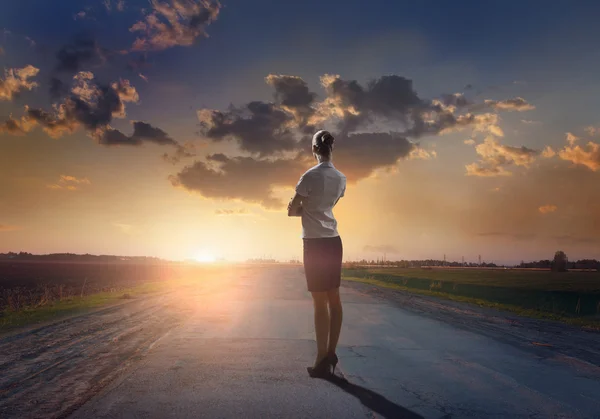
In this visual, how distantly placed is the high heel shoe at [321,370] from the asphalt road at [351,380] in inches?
3.7

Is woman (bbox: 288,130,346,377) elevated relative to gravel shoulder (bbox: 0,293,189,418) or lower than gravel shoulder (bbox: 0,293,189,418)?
elevated

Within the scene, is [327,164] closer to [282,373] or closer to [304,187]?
[304,187]

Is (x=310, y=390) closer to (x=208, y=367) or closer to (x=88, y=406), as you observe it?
(x=208, y=367)

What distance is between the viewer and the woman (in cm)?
454

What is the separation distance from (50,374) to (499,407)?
4250 millimetres

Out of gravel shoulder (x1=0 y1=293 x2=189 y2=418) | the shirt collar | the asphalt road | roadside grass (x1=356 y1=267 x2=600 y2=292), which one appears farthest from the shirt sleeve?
roadside grass (x1=356 y1=267 x2=600 y2=292)

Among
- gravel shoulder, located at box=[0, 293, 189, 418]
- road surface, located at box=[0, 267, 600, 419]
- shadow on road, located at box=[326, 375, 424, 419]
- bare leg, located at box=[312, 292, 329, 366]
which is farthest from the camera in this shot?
bare leg, located at box=[312, 292, 329, 366]

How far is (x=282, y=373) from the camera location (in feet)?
14.6

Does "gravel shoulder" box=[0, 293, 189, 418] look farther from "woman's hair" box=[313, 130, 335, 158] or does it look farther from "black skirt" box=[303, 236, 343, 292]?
"woman's hair" box=[313, 130, 335, 158]

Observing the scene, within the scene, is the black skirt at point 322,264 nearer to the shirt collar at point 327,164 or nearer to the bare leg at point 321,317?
the bare leg at point 321,317

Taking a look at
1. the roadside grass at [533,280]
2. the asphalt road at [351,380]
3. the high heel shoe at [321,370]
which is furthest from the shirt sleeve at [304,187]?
the roadside grass at [533,280]

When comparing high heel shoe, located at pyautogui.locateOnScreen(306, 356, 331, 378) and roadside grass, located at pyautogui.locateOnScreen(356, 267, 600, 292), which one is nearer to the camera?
high heel shoe, located at pyautogui.locateOnScreen(306, 356, 331, 378)

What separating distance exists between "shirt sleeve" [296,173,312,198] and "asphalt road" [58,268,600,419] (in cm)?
184

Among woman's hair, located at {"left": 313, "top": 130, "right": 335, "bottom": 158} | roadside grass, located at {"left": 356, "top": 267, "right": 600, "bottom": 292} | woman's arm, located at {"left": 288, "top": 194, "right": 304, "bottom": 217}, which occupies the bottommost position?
roadside grass, located at {"left": 356, "top": 267, "right": 600, "bottom": 292}
